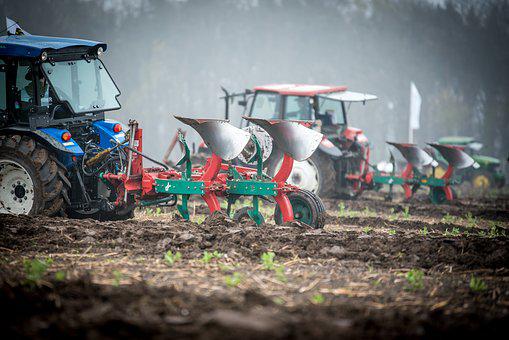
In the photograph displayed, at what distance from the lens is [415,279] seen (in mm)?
6395

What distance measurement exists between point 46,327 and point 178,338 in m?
0.87

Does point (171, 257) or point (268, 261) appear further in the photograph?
point (171, 257)

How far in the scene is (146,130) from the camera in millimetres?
24219

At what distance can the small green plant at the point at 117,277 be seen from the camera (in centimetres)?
594

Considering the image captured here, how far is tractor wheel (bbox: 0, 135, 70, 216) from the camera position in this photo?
9.24 metres

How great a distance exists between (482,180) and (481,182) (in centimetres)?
6

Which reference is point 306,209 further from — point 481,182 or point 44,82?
point 481,182

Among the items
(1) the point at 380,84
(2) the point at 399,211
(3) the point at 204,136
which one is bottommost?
(2) the point at 399,211

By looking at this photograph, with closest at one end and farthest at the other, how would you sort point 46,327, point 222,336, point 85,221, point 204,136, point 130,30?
point 222,336 < point 46,327 < point 85,221 < point 204,136 < point 130,30

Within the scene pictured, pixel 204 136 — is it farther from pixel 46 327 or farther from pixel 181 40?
pixel 181 40

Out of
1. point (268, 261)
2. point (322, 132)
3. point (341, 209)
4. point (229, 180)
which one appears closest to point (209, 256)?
point (268, 261)

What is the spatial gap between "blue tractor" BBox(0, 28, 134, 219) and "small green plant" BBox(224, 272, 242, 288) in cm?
381

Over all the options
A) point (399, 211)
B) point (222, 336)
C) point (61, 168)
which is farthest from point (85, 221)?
point (399, 211)

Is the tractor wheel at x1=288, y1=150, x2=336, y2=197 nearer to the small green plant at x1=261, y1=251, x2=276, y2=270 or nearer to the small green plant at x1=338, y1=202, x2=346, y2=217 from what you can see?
the small green plant at x1=338, y1=202, x2=346, y2=217
